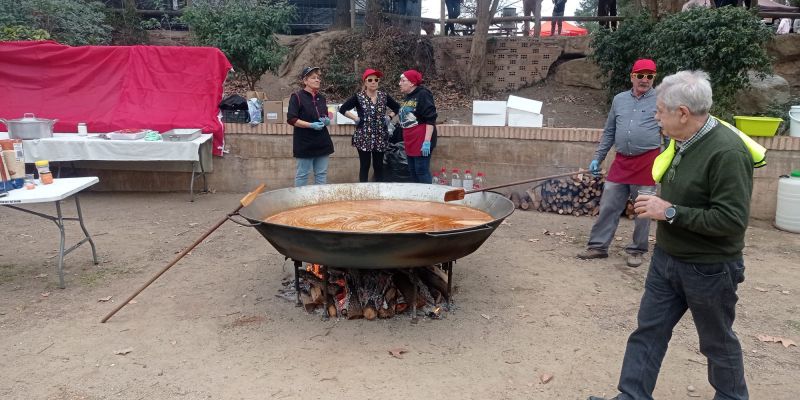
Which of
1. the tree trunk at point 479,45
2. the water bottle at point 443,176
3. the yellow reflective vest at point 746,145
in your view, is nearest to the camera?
the yellow reflective vest at point 746,145

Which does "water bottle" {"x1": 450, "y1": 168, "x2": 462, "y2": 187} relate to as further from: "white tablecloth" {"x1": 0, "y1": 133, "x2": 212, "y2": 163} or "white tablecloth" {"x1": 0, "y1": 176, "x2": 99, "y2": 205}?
"white tablecloth" {"x1": 0, "y1": 176, "x2": 99, "y2": 205}

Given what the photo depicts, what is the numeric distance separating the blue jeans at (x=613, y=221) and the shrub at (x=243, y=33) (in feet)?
19.0

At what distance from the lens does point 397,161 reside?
7.69 metres

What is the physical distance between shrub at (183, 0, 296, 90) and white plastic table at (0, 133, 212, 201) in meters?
2.26

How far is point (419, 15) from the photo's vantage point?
46.6 ft

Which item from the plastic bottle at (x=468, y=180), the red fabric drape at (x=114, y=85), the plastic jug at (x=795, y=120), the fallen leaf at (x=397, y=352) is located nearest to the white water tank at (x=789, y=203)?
the plastic jug at (x=795, y=120)

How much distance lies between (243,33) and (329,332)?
6345 mm

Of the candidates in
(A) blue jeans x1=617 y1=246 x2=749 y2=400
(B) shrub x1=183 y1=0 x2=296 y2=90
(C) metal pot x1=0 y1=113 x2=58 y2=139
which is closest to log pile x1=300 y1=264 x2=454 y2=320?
(A) blue jeans x1=617 y1=246 x2=749 y2=400

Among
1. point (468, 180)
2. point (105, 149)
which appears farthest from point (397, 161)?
point (105, 149)

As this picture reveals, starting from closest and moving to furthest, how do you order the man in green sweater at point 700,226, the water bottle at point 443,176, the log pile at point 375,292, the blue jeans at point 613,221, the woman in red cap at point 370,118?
1. the man in green sweater at point 700,226
2. the log pile at point 375,292
3. the blue jeans at point 613,221
4. the woman in red cap at point 370,118
5. the water bottle at point 443,176

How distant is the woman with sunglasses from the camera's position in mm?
6361

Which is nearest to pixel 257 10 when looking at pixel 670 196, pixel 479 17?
pixel 479 17

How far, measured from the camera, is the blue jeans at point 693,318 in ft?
8.33

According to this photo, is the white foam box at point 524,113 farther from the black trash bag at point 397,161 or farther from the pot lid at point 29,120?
the pot lid at point 29,120
